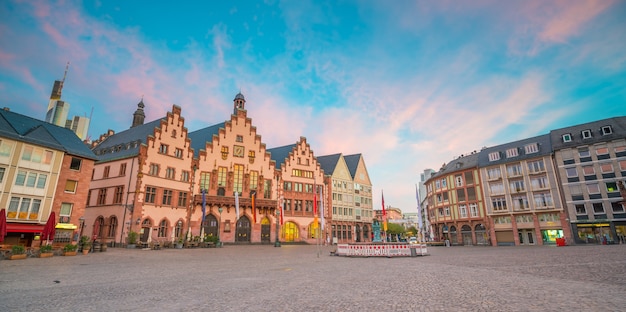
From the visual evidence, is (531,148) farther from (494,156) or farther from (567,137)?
(494,156)

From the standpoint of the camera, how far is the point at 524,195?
54344mm

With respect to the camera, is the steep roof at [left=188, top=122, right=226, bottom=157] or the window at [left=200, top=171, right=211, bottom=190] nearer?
the window at [left=200, top=171, right=211, bottom=190]

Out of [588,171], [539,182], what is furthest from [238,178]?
[588,171]

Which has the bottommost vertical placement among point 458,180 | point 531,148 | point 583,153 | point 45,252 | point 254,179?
point 45,252

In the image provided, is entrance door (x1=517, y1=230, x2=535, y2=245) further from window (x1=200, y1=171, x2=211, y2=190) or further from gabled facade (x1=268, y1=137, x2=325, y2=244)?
window (x1=200, y1=171, x2=211, y2=190)

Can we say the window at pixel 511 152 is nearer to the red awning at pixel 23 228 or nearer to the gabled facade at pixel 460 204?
the gabled facade at pixel 460 204

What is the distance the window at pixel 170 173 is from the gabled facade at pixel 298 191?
1865 centimetres

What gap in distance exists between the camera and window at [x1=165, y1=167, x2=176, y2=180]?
4208 cm

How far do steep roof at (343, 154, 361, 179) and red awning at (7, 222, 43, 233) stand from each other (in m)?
55.2

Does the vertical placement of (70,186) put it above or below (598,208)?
above

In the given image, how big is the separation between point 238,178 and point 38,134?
25491 millimetres

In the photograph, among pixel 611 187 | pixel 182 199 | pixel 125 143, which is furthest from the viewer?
pixel 611 187

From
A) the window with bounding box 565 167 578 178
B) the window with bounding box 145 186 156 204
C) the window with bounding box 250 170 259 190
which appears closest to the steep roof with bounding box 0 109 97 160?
the window with bounding box 145 186 156 204

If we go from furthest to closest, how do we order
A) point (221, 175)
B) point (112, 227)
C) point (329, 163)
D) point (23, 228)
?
1. point (329, 163)
2. point (221, 175)
3. point (112, 227)
4. point (23, 228)
